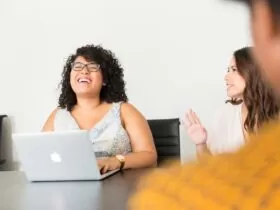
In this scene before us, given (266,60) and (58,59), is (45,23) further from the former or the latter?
(266,60)

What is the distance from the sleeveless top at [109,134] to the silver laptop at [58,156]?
55 cm

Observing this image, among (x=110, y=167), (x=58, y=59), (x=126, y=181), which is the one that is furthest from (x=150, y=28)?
(x=126, y=181)

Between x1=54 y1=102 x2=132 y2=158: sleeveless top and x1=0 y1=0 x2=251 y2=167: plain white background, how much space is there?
0.89 meters

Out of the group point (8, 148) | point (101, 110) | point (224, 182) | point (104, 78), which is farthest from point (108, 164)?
point (8, 148)

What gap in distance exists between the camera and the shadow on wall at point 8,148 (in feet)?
12.5

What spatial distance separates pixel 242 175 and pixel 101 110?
97.5 inches

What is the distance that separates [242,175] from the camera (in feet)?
0.77

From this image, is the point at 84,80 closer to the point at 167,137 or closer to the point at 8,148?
the point at 167,137

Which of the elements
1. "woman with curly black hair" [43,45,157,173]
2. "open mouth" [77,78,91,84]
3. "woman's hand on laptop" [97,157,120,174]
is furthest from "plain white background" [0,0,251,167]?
"woman's hand on laptop" [97,157,120,174]

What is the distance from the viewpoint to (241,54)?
2217mm

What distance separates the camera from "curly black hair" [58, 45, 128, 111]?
2.73 meters

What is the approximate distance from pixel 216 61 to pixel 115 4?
828 mm

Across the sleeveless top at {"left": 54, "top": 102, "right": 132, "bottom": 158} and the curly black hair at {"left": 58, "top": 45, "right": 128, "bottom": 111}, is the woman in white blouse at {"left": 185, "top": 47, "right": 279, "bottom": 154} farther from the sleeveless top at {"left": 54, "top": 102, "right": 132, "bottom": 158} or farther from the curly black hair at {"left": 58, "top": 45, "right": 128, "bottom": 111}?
the curly black hair at {"left": 58, "top": 45, "right": 128, "bottom": 111}

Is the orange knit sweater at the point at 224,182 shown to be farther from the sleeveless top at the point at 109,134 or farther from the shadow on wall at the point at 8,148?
the shadow on wall at the point at 8,148
